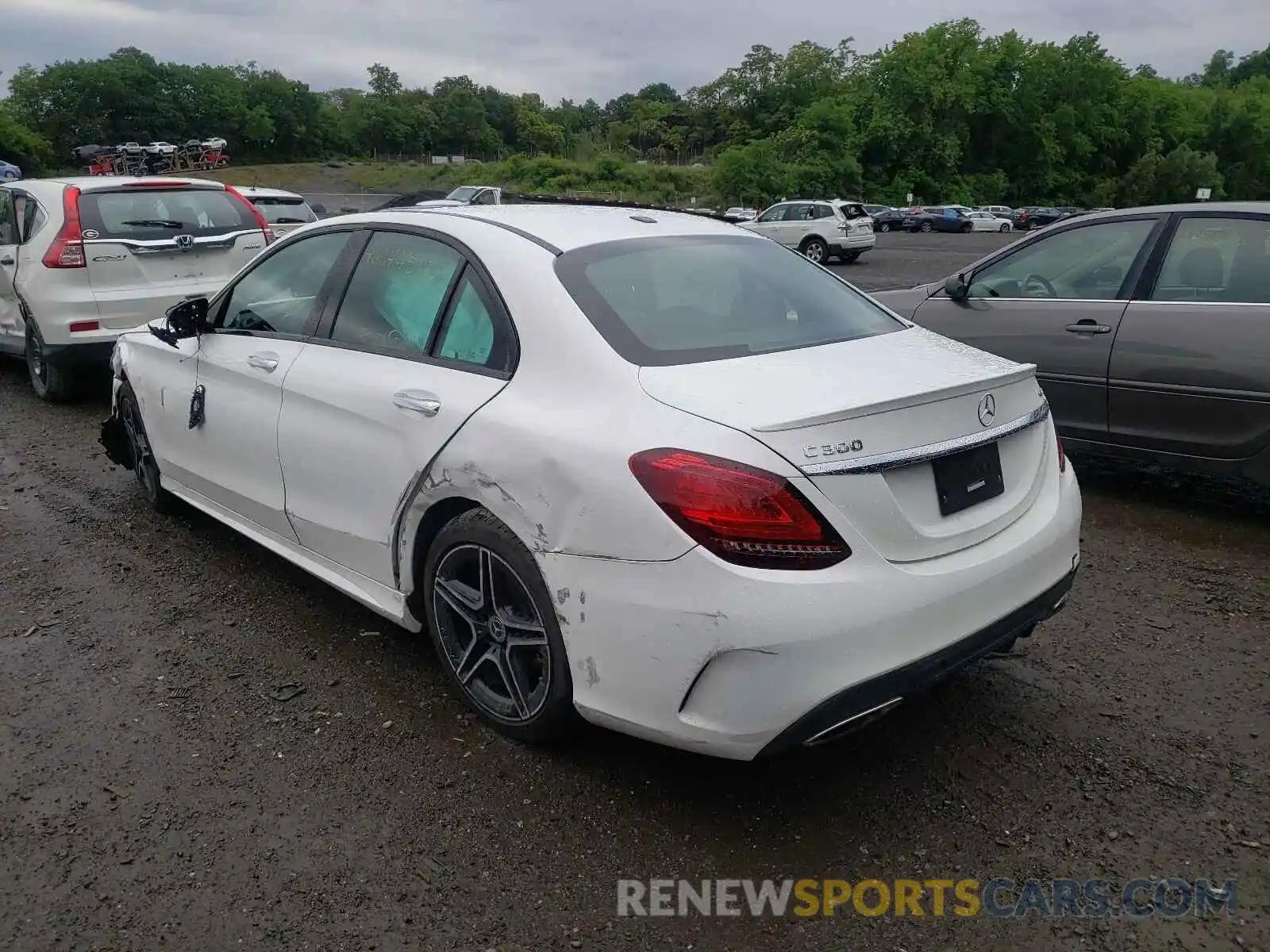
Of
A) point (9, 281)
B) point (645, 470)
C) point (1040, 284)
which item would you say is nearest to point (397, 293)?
point (645, 470)

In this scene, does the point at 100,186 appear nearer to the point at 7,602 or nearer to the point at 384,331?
the point at 7,602

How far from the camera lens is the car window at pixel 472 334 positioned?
9.69 ft

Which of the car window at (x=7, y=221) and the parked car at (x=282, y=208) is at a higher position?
the car window at (x=7, y=221)

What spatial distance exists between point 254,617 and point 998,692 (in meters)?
2.89

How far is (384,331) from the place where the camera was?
11.2ft

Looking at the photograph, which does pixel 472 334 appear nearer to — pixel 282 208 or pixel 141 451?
pixel 141 451

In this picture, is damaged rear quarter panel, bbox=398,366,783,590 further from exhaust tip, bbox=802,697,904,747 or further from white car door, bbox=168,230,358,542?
white car door, bbox=168,230,358,542

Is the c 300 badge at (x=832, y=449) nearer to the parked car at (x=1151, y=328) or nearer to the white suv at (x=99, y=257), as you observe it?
the parked car at (x=1151, y=328)

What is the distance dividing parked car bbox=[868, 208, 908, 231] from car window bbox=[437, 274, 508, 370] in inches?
2069

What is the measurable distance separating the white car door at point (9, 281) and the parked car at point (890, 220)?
4914cm

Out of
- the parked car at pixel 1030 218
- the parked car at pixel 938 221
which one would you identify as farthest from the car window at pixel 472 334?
the parked car at pixel 1030 218

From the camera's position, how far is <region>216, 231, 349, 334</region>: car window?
3812 millimetres

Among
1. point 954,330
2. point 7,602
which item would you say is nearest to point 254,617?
point 7,602

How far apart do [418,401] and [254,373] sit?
1173 mm
